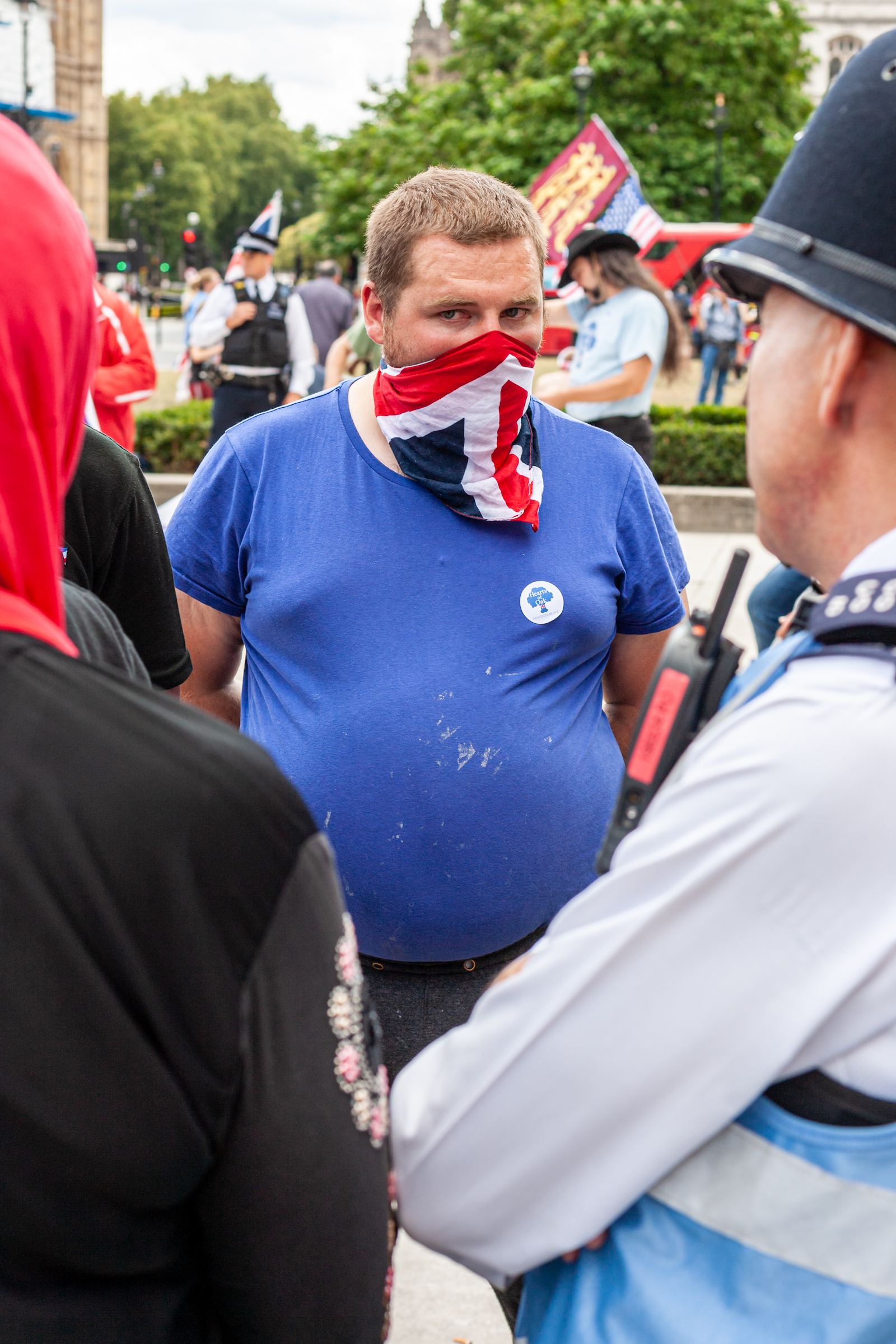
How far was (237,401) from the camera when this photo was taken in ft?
31.8

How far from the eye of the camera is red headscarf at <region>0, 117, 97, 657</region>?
93 cm

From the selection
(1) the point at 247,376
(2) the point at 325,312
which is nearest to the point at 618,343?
(1) the point at 247,376

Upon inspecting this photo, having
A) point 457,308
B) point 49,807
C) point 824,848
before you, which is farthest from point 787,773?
point 457,308

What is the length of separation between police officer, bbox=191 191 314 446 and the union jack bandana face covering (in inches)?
296

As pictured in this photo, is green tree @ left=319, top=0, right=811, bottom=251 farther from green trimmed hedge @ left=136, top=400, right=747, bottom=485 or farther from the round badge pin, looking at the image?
the round badge pin

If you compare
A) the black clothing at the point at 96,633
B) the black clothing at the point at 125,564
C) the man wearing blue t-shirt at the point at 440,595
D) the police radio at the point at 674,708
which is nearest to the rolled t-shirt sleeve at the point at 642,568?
the man wearing blue t-shirt at the point at 440,595

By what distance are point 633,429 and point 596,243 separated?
3.30ft

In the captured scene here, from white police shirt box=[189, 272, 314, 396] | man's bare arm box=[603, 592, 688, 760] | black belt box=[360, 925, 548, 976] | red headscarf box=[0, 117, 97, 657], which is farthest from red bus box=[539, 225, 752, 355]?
red headscarf box=[0, 117, 97, 657]

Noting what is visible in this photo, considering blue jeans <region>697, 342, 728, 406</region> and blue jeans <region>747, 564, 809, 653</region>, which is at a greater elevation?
blue jeans <region>747, 564, 809, 653</region>

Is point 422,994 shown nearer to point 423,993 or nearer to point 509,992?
point 423,993

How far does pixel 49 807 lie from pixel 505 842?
45.9 inches

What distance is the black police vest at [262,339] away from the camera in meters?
9.52

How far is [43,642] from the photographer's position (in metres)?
0.97

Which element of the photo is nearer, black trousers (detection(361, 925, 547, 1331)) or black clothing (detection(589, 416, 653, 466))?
black trousers (detection(361, 925, 547, 1331))
